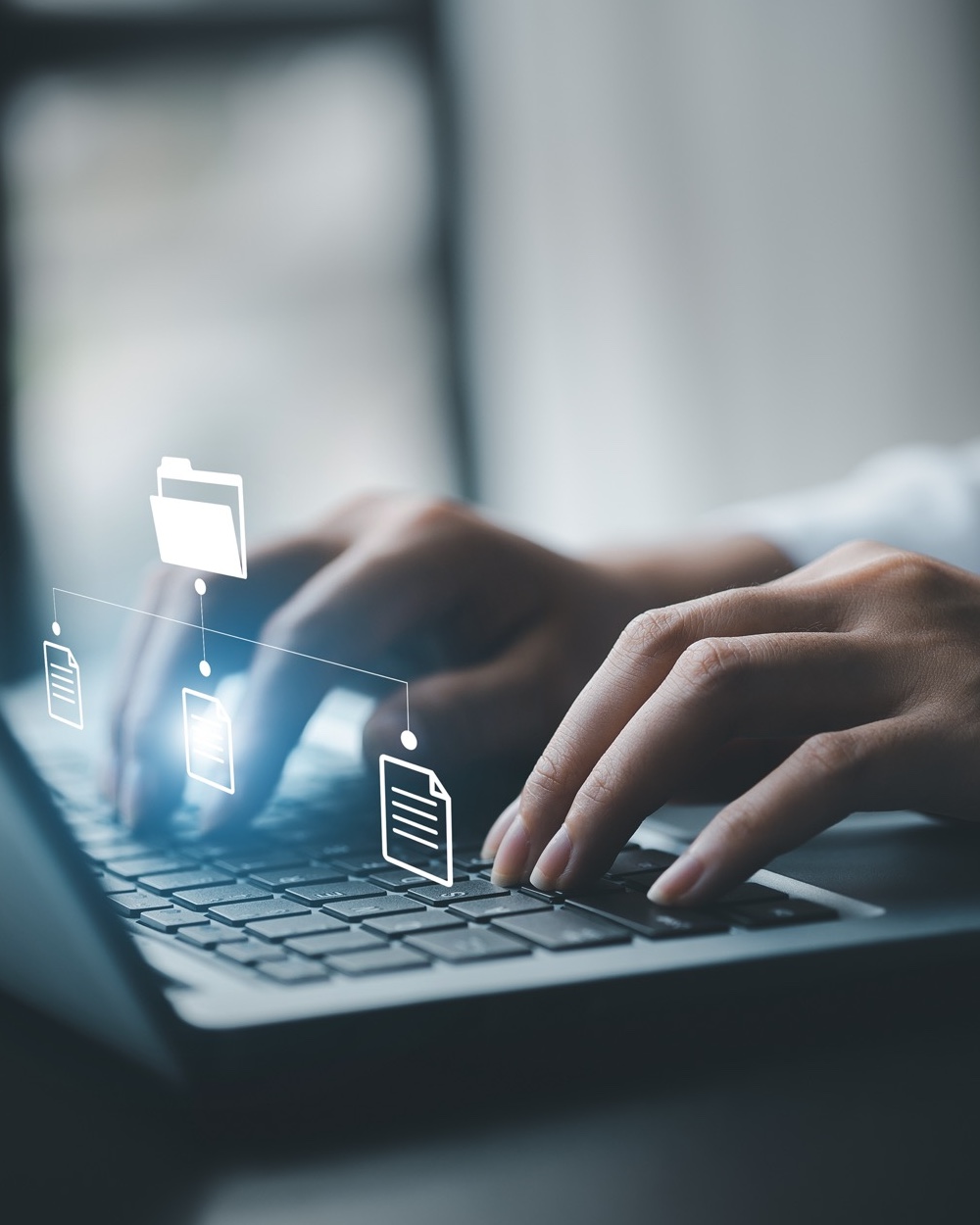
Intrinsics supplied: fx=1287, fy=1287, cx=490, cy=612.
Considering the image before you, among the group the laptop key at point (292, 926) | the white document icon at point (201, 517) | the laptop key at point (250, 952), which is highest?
the white document icon at point (201, 517)

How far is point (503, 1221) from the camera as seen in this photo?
0.20 meters

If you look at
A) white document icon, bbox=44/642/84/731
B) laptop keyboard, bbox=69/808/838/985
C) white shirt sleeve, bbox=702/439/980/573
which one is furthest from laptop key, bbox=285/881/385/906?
white shirt sleeve, bbox=702/439/980/573

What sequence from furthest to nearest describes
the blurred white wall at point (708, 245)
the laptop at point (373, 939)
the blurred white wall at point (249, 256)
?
the blurred white wall at point (249, 256) < the blurred white wall at point (708, 245) < the laptop at point (373, 939)

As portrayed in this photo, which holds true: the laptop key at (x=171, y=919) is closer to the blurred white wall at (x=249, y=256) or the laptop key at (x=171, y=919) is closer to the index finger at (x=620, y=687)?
the index finger at (x=620, y=687)

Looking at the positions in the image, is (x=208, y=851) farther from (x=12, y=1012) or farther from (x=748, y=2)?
(x=748, y=2)

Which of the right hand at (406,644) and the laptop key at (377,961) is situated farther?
the right hand at (406,644)

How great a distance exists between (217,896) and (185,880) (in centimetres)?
3

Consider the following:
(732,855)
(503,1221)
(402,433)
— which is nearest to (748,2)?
(402,433)

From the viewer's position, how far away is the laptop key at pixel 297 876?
36 cm

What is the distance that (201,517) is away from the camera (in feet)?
1.39

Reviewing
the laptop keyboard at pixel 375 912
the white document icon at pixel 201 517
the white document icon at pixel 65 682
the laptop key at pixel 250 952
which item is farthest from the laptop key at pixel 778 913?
the white document icon at pixel 65 682

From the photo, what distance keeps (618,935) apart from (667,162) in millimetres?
1534

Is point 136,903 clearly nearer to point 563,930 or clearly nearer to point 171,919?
point 171,919

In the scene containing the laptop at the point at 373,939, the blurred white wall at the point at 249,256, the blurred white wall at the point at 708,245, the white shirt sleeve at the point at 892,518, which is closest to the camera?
the laptop at the point at 373,939
